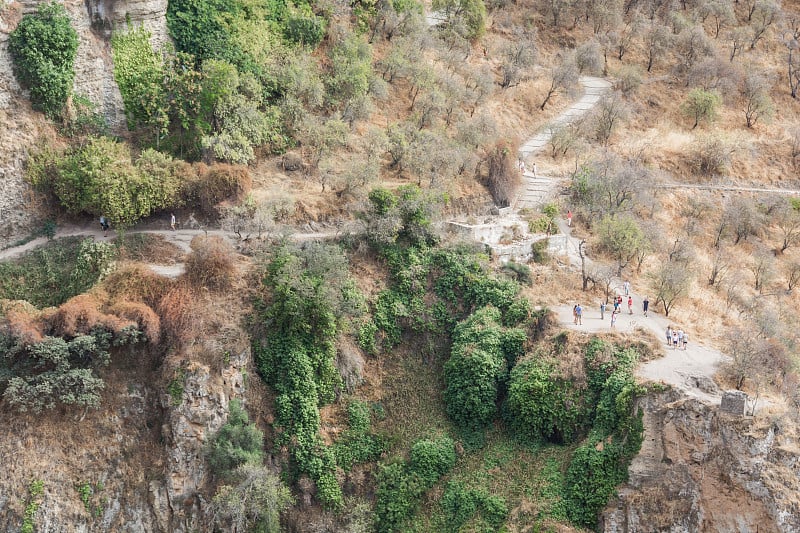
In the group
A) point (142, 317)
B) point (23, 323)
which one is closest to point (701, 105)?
point (142, 317)

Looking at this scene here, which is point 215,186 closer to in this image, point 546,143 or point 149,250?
point 149,250

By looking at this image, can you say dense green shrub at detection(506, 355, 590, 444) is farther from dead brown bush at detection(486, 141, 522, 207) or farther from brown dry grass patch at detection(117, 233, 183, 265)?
brown dry grass patch at detection(117, 233, 183, 265)

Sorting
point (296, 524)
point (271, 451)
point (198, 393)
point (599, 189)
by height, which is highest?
point (599, 189)

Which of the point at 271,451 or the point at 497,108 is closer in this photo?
the point at 271,451

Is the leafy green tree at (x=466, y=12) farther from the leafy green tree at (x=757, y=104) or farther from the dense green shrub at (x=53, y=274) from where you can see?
the dense green shrub at (x=53, y=274)

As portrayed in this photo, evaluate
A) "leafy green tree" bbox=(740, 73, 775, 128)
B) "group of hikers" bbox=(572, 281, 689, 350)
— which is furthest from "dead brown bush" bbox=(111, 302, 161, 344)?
"leafy green tree" bbox=(740, 73, 775, 128)

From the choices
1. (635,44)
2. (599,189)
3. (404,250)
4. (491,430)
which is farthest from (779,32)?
(491,430)

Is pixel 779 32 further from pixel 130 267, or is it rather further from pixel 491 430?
pixel 130 267
